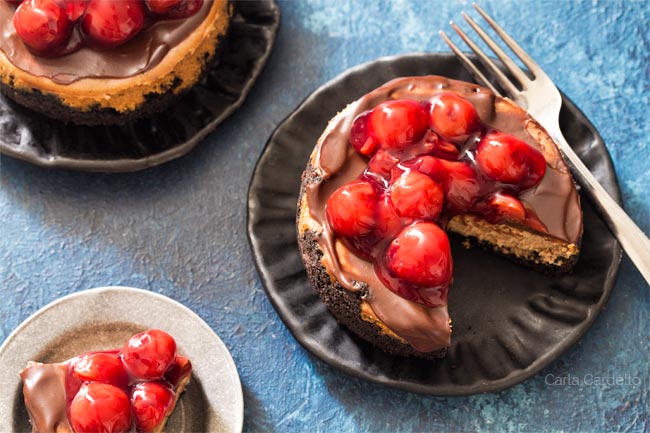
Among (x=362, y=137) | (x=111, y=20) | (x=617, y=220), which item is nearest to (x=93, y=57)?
(x=111, y=20)

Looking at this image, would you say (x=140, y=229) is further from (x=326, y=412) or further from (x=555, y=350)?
(x=555, y=350)

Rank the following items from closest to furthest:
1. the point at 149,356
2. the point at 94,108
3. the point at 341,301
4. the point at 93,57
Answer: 1. the point at 149,356
2. the point at 341,301
3. the point at 93,57
4. the point at 94,108

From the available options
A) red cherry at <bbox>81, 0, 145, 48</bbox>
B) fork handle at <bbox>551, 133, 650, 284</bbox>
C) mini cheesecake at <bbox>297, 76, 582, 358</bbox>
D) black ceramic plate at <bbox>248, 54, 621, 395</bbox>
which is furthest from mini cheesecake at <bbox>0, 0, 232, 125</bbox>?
fork handle at <bbox>551, 133, 650, 284</bbox>

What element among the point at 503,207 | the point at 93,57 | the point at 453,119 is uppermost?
the point at 93,57

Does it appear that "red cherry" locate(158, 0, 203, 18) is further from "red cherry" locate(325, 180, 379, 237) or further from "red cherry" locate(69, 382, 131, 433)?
"red cherry" locate(69, 382, 131, 433)

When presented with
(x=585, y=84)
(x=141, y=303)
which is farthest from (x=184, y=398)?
(x=585, y=84)

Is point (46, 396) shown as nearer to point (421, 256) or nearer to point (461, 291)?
point (421, 256)

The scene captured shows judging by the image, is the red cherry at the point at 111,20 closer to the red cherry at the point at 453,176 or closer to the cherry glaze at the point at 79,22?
the cherry glaze at the point at 79,22
